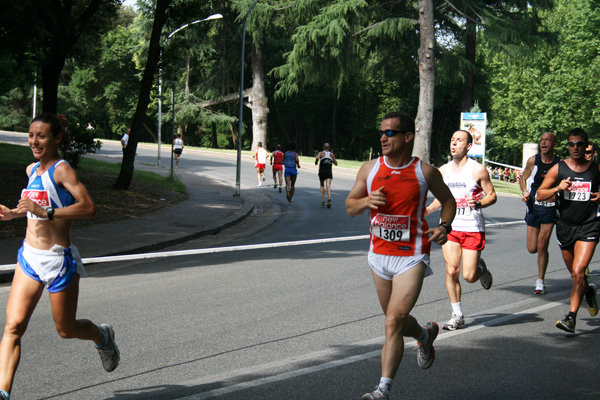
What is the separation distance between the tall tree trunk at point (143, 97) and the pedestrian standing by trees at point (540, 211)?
1350cm

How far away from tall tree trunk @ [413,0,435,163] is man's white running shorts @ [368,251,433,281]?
26.7 m

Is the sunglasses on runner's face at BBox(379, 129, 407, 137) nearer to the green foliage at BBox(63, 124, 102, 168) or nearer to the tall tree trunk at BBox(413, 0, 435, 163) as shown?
the green foliage at BBox(63, 124, 102, 168)

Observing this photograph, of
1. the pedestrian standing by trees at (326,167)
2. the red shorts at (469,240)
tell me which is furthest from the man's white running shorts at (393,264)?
the pedestrian standing by trees at (326,167)

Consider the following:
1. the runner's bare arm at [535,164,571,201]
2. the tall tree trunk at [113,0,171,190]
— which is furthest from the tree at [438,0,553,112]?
the runner's bare arm at [535,164,571,201]

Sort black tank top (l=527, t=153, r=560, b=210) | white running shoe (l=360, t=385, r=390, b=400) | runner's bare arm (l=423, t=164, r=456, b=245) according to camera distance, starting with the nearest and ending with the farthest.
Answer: white running shoe (l=360, t=385, r=390, b=400) → runner's bare arm (l=423, t=164, r=456, b=245) → black tank top (l=527, t=153, r=560, b=210)

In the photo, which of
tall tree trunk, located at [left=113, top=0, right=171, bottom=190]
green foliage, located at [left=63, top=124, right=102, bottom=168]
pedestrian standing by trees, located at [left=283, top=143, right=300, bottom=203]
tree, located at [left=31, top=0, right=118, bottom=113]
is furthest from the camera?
green foliage, located at [left=63, top=124, right=102, bottom=168]

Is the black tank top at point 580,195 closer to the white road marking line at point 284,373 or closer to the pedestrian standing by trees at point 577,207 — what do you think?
the pedestrian standing by trees at point 577,207

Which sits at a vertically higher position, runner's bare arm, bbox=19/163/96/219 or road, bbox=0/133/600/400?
runner's bare arm, bbox=19/163/96/219

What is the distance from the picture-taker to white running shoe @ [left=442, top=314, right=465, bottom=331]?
22.0 feet

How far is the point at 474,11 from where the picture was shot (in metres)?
32.3

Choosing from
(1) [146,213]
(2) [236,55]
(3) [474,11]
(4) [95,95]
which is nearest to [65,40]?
(1) [146,213]

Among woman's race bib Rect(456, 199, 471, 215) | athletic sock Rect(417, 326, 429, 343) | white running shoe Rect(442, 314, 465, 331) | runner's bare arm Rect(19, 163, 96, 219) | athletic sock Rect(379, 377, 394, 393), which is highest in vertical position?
runner's bare arm Rect(19, 163, 96, 219)

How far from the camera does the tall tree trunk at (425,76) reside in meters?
31.3

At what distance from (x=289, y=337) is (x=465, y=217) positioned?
2139 mm
